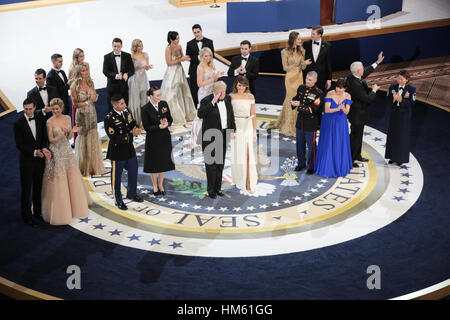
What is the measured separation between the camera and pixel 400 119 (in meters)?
8.10

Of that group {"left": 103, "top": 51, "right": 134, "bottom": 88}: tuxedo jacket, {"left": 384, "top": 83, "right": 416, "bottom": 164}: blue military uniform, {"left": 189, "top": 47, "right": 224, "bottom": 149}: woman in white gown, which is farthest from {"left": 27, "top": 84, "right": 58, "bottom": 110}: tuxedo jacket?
Result: {"left": 384, "top": 83, "right": 416, "bottom": 164}: blue military uniform

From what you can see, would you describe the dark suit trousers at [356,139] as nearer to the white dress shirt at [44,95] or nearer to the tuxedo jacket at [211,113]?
the tuxedo jacket at [211,113]

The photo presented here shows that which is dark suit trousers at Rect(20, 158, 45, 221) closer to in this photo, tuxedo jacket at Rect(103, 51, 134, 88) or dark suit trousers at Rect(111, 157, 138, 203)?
dark suit trousers at Rect(111, 157, 138, 203)

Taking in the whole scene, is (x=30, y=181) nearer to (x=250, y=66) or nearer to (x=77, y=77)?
(x=77, y=77)

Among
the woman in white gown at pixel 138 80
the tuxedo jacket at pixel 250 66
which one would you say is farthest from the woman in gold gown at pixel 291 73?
the woman in white gown at pixel 138 80

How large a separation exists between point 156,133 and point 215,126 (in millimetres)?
669

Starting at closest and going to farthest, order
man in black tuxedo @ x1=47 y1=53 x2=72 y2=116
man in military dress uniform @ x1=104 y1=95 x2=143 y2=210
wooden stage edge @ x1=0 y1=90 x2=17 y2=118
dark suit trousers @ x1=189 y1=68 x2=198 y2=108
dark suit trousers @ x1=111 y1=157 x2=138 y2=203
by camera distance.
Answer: man in military dress uniform @ x1=104 y1=95 x2=143 y2=210, dark suit trousers @ x1=111 y1=157 x2=138 y2=203, man in black tuxedo @ x1=47 y1=53 x2=72 y2=116, dark suit trousers @ x1=189 y1=68 x2=198 y2=108, wooden stage edge @ x1=0 y1=90 x2=17 y2=118

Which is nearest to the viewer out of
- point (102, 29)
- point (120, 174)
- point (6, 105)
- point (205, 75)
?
point (120, 174)

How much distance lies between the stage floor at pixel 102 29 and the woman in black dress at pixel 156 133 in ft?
15.0

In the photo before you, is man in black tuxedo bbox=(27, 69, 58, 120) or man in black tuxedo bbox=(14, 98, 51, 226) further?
man in black tuxedo bbox=(27, 69, 58, 120)

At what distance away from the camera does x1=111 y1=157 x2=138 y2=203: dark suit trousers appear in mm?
7055

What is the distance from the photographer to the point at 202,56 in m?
8.40

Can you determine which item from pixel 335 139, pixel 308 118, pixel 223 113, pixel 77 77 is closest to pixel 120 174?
pixel 223 113

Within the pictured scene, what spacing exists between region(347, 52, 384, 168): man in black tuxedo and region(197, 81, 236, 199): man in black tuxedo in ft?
5.45
